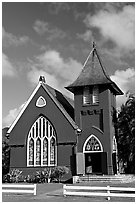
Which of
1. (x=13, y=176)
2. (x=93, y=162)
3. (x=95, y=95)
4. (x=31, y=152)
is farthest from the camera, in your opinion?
(x=93, y=162)

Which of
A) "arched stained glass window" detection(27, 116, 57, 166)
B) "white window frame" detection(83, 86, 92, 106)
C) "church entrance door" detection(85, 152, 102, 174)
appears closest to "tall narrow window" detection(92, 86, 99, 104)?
"white window frame" detection(83, 86, 92, 106)

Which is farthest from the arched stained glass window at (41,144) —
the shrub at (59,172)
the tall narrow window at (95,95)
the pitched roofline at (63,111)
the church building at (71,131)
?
the tall narrow window at (95,95)

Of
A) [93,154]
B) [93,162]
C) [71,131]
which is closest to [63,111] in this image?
[71,131]

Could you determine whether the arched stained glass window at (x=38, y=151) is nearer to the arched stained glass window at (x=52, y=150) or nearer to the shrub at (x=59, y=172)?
the arched stained glass window at (x=52, y=150)

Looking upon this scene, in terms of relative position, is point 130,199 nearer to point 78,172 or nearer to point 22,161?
point 78,172

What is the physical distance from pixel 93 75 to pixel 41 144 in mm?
8448

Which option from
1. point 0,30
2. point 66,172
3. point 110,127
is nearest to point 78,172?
point 66,172

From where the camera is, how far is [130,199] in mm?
16125

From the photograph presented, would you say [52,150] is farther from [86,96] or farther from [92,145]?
[86,96]

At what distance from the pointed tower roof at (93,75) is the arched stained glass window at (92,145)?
523cm

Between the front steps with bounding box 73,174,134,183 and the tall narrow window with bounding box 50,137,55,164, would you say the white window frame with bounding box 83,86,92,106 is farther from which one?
the front steps with bounding box 73,174,134,183

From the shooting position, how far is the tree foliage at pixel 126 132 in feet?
104

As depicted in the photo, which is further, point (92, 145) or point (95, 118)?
point (95, 118)

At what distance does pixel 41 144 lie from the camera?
1210 inches
